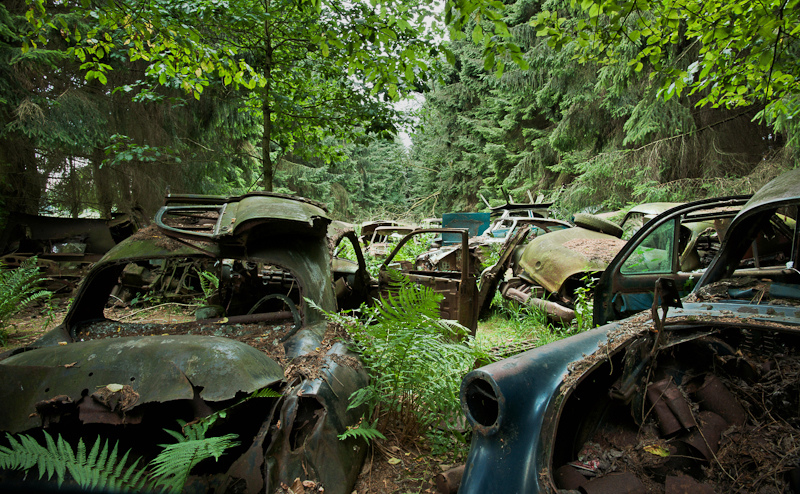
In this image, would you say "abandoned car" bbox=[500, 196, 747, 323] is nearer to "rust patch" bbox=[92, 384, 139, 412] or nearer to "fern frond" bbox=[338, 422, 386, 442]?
"fern frond" bbox=[338, 422, 386, 442]

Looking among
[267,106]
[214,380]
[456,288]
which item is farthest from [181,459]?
[267,106]

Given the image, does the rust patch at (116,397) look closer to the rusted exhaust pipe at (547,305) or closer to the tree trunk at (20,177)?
the rusted exhaust pipe at (547,305)

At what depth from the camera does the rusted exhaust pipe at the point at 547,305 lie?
5242mm

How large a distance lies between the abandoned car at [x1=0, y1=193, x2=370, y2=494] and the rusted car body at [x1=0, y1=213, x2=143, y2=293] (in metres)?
5.62

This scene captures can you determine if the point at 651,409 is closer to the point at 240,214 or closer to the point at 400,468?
the point at 400,468

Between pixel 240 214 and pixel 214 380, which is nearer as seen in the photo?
pixel 214 380

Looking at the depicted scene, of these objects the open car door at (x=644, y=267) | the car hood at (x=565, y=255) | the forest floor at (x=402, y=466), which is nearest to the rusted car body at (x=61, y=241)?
the forest floor at (x=402, y=466)

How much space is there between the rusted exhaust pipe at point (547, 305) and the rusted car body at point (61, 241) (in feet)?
25.0

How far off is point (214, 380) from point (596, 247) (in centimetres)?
533

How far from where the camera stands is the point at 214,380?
69.6 inches

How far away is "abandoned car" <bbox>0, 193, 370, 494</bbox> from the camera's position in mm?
1680

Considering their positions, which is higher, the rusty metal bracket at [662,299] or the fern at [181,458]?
the rusty metal bracket at [662,299]

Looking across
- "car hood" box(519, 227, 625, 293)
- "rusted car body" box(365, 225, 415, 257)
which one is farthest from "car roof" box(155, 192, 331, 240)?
"rusted car body" box(365, 225, 415, 257)

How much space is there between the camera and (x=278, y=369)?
2.07 m
